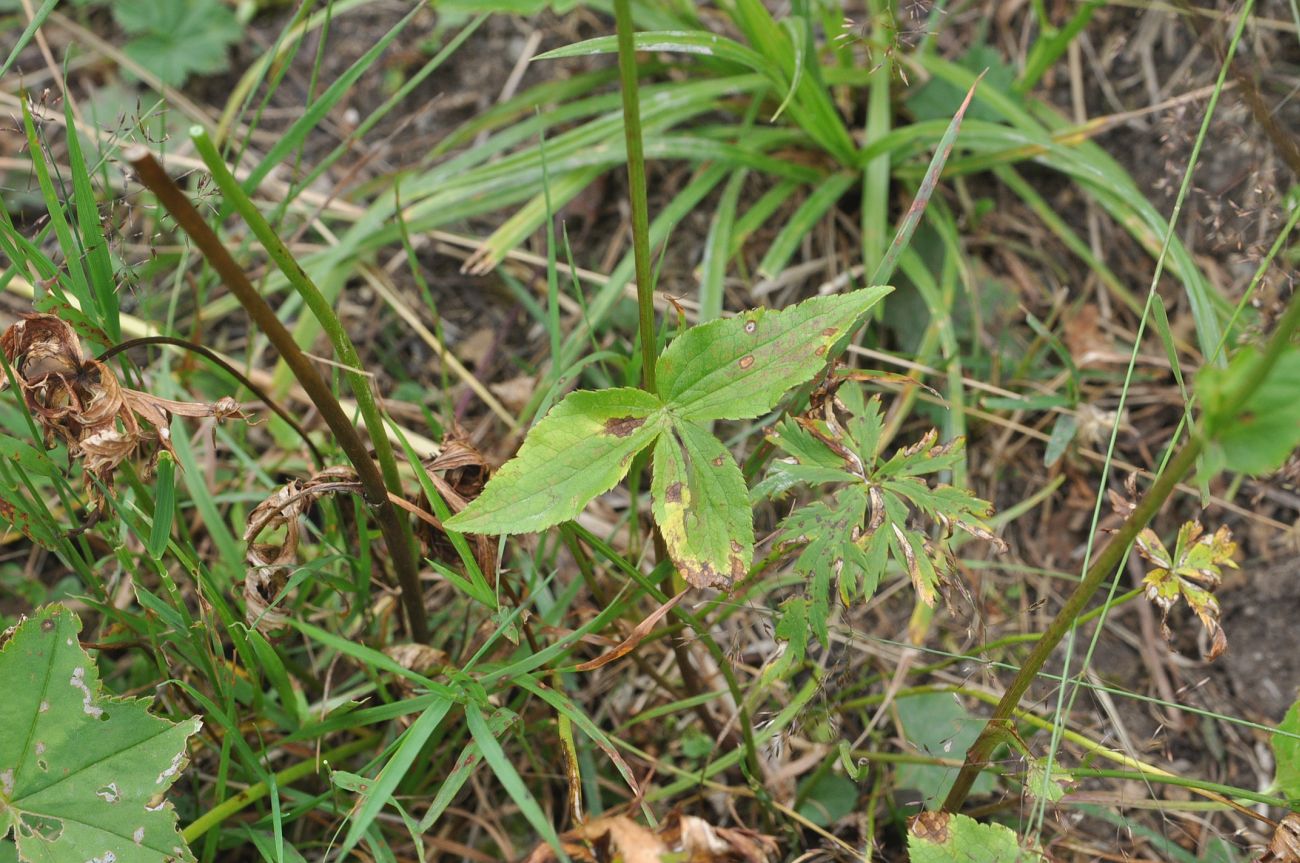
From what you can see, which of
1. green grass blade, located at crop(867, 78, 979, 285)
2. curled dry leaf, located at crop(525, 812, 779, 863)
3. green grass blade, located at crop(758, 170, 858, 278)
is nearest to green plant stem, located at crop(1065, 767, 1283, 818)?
curled dry leaf, located at crop(525, 812, 779, 863)

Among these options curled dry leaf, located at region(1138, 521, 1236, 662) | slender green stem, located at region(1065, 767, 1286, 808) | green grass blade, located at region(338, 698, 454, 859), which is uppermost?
curled dry leaf, located at region(1138, 521, 1236, 662)

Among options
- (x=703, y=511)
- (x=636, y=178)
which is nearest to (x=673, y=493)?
(x=703, y=511)

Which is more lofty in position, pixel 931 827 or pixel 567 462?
pixel 567 462

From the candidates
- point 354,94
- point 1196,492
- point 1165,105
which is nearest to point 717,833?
point 1196,492

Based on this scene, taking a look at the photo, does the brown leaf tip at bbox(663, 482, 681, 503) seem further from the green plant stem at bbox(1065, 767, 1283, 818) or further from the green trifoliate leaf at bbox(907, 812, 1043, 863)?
the green plant stem at bbox(1065, 767, 1283, 818)

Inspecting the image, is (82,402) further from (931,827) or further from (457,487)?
(931,827)

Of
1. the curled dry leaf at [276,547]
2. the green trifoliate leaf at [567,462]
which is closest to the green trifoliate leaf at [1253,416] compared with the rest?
the green trifoliate leaf at [567,462]

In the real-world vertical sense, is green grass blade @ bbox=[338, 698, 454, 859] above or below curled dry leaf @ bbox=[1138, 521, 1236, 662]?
below
